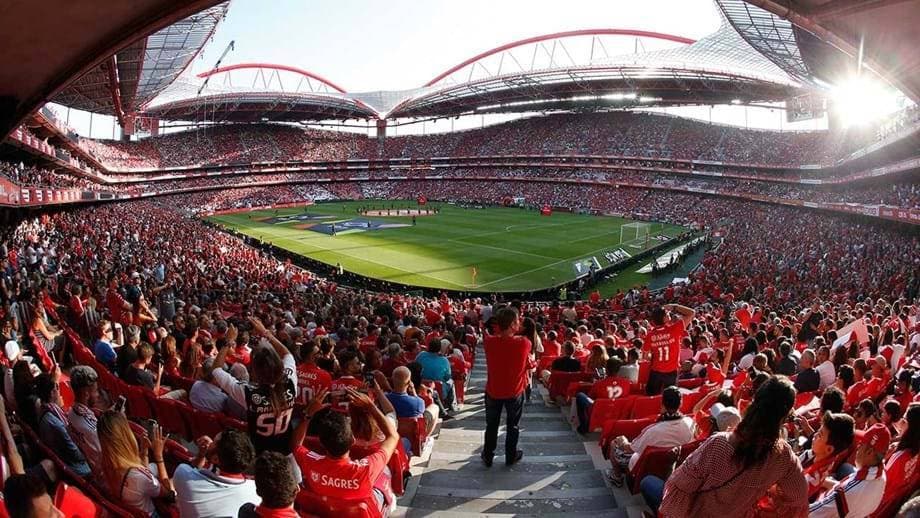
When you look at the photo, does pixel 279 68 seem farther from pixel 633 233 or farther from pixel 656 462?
pixel 656 462

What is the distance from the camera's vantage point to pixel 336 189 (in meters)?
83.2

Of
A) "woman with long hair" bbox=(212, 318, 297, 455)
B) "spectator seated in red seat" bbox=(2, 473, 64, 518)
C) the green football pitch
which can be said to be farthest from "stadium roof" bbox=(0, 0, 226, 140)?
the green football pitch

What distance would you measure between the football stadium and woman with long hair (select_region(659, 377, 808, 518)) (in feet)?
0.05

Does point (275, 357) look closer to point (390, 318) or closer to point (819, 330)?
point (390, 318)

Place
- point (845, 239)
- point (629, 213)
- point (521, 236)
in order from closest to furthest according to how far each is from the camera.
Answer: point (845, 239), point (521, 236), point (629, 213)

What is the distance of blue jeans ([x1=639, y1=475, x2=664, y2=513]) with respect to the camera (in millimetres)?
4645

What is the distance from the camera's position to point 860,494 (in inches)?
145

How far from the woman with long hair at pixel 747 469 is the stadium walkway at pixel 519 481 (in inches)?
90.7

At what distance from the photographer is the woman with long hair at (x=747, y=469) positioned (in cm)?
283

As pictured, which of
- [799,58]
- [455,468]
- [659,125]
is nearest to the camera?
[455,468]

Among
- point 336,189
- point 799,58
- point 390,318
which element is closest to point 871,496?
point 390,318

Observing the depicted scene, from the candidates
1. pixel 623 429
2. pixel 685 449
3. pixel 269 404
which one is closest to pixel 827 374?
pixel 623 429

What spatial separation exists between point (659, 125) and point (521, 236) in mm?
40588

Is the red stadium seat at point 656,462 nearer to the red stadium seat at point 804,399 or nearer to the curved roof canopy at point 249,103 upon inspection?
the red stadium seat at point 804,399
